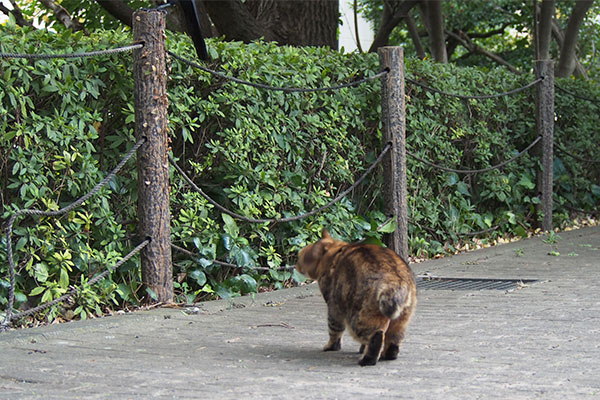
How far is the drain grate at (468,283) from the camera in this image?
7691 mm

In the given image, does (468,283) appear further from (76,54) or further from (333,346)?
(76,54)

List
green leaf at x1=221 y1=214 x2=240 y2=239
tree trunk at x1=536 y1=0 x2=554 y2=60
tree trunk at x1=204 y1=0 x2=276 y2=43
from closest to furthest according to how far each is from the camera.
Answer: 1. green leaf at x1=221 y1=214 x2=240 y2=239
2. tree trunk at x1=204 y1=0 x2=276 y2=43
3. tree trunk at x1=536 y1=0 x2=554 y2=60

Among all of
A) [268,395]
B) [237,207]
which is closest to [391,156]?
[237,207]

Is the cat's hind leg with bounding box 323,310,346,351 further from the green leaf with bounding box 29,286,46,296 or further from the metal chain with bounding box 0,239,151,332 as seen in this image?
the green leaf with bounding box 29,286,46,296

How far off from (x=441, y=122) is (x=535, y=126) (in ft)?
7.30

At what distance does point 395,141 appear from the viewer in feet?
29.3

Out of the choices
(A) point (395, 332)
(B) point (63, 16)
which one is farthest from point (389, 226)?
(B) point (63, 16)

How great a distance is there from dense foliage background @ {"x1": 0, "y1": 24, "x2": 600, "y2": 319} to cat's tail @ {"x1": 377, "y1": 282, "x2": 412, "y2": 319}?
2.56 meters

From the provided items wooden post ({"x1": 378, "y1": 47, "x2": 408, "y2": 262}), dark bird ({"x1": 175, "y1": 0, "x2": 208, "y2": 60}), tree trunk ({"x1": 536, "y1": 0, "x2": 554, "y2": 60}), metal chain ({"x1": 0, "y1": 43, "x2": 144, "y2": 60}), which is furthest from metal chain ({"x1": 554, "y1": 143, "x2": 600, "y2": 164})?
metal chain ({"x1": 0, "y1": 43, "x2": 144, "y2": 60})

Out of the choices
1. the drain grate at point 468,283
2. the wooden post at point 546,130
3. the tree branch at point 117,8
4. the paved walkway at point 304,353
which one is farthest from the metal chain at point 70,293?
the wooden post at point 546,130

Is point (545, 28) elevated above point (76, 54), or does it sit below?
above

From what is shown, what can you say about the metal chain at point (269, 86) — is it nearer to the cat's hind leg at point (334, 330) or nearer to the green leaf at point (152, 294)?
the green leaf at point (152, 294)

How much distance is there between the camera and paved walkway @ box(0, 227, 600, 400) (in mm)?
4156

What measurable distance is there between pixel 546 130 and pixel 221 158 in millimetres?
5975
